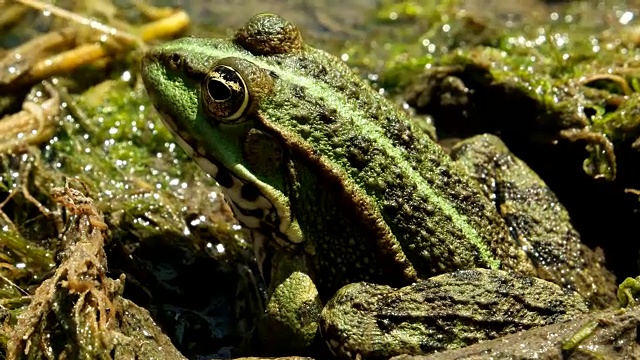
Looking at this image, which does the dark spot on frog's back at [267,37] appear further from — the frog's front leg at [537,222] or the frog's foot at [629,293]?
the frog's foot at [629,293]

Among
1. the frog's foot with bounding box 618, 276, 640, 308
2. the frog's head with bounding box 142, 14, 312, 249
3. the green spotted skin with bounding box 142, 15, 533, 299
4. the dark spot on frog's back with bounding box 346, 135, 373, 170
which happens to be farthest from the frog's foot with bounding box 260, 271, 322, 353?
the frog's foot with bounding box 618, 276, 640, 308

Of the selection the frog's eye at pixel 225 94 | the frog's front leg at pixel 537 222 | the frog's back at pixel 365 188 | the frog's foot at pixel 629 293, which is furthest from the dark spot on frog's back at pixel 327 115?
the frog's foot at pixel 629 293

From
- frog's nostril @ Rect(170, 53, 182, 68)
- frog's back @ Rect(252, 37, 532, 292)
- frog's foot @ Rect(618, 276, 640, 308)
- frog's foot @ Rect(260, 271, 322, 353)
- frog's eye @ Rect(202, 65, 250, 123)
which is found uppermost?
frog's nostril @ Rect(170, 53, 182, 68)

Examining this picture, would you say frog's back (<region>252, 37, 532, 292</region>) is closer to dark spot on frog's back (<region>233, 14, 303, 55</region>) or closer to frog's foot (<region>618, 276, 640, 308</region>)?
dark spot on frog's back (<region>233, 14, 303, 55</region>)

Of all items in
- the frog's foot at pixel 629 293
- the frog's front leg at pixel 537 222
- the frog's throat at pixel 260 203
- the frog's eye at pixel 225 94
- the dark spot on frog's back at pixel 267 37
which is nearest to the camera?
the frog's foot at pixel 629 293

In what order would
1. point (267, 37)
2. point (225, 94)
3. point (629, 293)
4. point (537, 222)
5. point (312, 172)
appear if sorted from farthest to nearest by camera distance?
point (537, 222) < point (267, 37) < point (312, 172) < point (225, 94) < point (629, 293)

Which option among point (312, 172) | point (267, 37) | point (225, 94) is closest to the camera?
point (225, 94)

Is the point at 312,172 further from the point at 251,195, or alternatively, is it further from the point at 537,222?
the point at 537,222

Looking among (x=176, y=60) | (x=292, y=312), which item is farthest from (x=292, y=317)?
(x=176, y=60)

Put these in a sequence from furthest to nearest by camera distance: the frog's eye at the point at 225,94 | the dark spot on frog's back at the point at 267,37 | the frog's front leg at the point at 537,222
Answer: the frog's front leg at the point at 537,222
the dark spot on frog's back at the point at 267,37
the frog's eye at the point at 225,94
